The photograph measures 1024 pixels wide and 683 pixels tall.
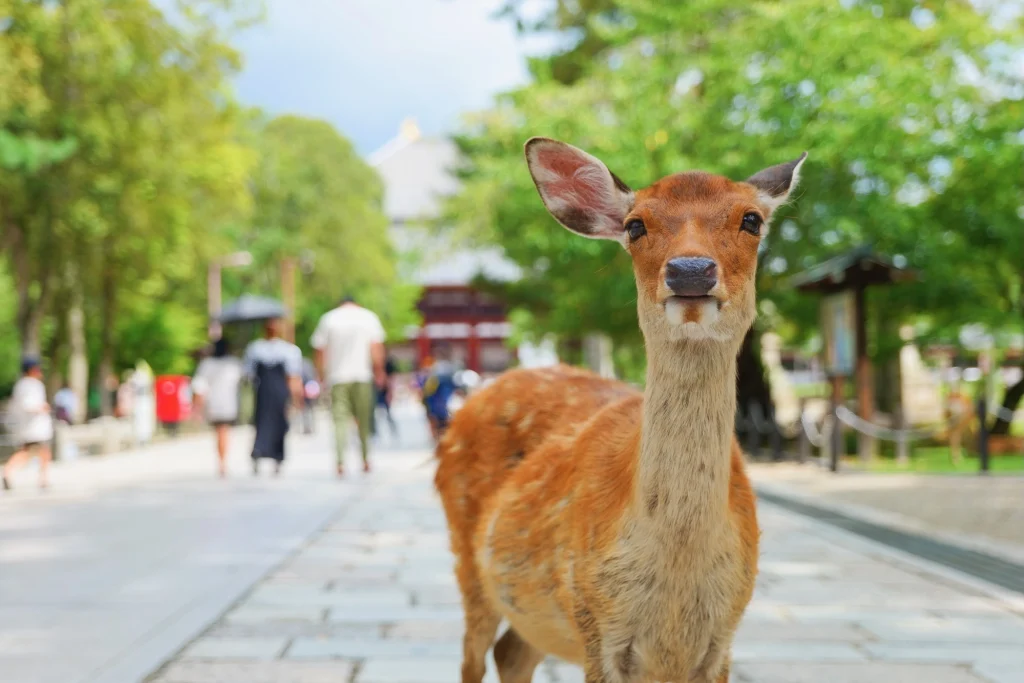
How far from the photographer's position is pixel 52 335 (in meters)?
35.8

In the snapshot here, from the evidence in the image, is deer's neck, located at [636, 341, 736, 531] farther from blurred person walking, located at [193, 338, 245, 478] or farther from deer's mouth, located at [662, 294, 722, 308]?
blurred person walking, located at [193, 338, 245, 478]

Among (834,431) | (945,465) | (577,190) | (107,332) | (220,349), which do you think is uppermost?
(107,332)

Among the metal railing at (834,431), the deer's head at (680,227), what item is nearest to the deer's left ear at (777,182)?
the deer's head at (680,227)

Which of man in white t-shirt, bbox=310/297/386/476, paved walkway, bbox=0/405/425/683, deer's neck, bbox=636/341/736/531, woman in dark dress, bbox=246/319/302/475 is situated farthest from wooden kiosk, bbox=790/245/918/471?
deer's neck, bbox=636/341/736/531

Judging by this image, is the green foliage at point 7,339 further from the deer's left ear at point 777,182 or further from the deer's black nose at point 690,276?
the deer's black nose at point 690,276

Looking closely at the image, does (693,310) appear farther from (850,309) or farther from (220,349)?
(850,309)

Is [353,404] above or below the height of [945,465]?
above

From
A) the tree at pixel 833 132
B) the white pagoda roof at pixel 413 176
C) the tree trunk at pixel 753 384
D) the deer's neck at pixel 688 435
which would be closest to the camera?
the deer's neck at pixel 688 435

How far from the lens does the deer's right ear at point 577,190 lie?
302 cm

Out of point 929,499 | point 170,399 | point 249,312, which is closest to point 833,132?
point 929,499

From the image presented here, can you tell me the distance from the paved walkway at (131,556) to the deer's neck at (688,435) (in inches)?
101

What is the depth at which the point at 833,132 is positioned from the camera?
15.8 meters

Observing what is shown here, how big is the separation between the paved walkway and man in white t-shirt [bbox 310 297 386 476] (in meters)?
0.90

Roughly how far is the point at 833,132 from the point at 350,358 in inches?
311
